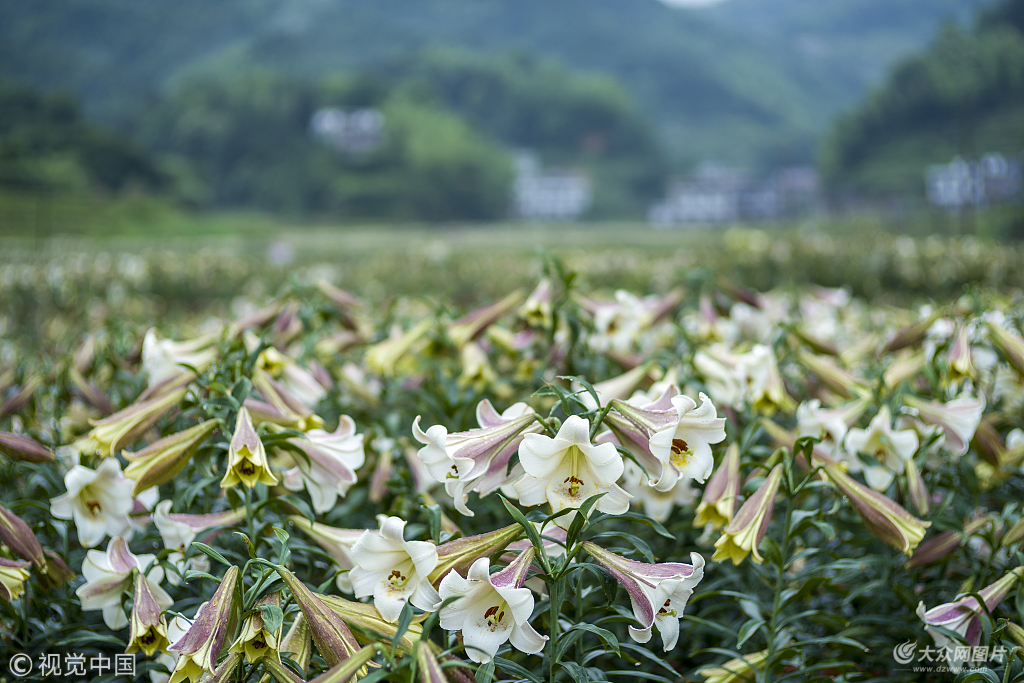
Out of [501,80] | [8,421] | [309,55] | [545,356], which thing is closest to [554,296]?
[545,356]

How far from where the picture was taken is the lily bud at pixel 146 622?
3.47ft

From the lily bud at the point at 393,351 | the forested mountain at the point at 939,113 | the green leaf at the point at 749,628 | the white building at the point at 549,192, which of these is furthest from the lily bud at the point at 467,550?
the white building at the point at 549,192

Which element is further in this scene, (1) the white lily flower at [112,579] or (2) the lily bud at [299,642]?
(1) the white lily flower at [112,579]

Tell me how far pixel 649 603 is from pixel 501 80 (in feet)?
319

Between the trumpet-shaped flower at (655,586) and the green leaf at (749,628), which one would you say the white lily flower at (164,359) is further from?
the green leaf at (749,628)

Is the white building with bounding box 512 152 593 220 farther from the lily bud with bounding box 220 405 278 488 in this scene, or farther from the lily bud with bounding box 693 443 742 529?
the lily bud with bounding box 220 405 278 488

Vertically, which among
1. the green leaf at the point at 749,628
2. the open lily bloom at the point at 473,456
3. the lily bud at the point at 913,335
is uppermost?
the open lily bloom at the point at 473,456

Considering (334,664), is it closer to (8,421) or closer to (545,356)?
(545,356)

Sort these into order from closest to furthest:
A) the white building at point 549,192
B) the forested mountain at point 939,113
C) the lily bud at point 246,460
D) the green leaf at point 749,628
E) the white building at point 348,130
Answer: the lily bud at point 246,460 → the green leaf at point 749,628 → the forested mountain at point 939,113 → the white building at point 348,130 → the white building at point 549,192

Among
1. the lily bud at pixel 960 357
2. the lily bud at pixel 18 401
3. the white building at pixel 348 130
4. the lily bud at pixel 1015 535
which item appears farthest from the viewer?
the white building at pixel 348 130

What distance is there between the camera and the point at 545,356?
68.7 inches

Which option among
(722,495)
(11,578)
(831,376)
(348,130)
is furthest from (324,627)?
(348,130)

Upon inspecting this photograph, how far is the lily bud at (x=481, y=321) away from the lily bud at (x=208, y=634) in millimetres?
929

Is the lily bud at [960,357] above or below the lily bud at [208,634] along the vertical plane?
above
